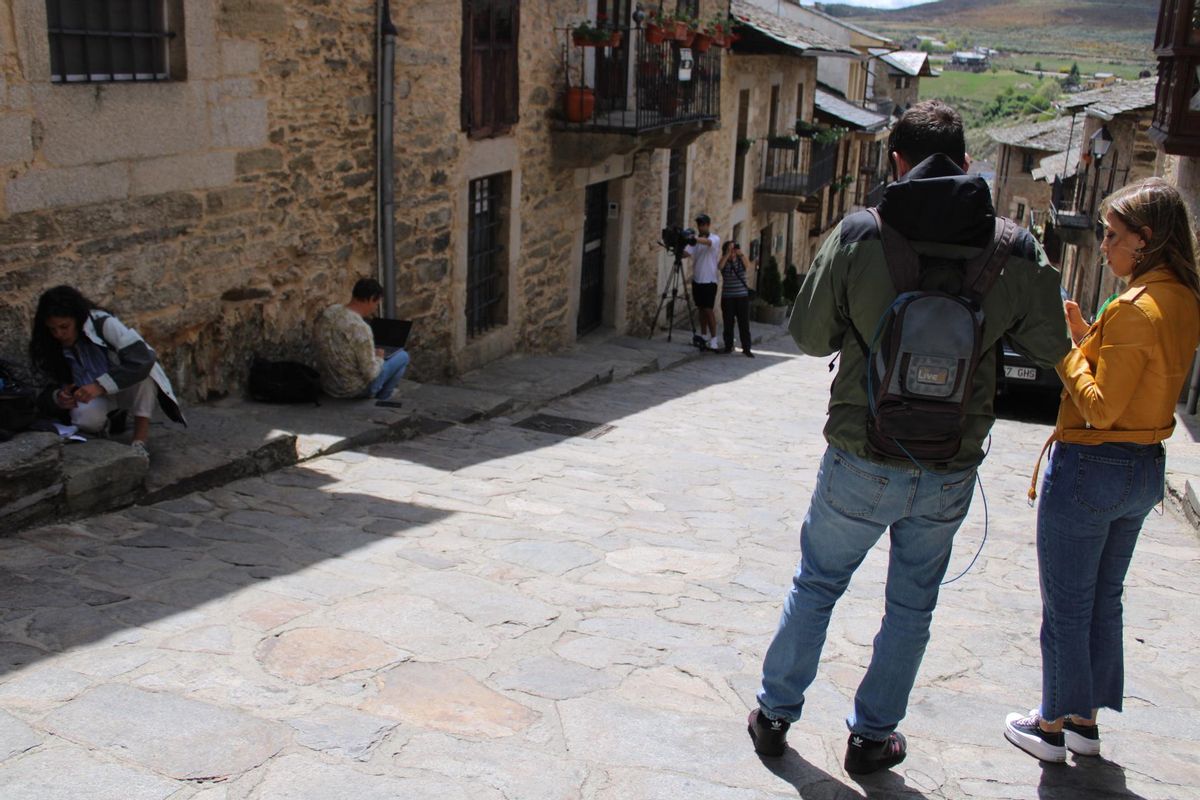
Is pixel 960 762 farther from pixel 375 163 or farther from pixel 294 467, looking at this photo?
pixel 375 163

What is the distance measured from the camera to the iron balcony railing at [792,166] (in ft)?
72.8

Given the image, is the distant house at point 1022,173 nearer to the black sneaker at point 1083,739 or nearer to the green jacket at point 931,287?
the black sneaker at point 1083,739

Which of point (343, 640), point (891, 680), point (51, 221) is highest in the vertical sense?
point (51, 221)

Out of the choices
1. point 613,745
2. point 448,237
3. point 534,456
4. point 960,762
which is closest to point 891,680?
point 960,762

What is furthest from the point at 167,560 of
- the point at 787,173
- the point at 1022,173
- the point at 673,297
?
the point at 1022,173

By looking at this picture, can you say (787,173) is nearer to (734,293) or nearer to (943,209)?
(734,293)

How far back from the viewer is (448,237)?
1020cm

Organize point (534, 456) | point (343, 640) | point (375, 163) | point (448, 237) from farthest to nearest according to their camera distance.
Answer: point (448, 237) < point (375, 163) < point (534, 456) < point (343, 640)

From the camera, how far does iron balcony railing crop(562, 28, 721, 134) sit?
1220 centimetres

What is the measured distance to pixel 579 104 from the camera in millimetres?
12031

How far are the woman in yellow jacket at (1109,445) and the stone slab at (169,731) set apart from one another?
80.3 inches

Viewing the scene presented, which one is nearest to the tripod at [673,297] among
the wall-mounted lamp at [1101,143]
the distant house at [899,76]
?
the wall-mounted lamp at [1101,143]

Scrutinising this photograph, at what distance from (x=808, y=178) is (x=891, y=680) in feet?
68.4

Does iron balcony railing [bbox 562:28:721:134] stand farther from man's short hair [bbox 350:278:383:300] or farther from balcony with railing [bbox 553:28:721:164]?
man's short hair [bbox 350:278:383:300]
